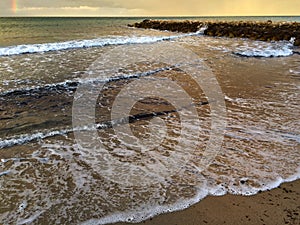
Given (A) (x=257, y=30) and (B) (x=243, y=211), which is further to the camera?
(A) (x=257, y=30)

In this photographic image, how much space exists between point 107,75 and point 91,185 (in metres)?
6.39

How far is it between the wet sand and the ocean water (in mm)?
110

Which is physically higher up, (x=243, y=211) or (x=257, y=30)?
(x=257, y=30)

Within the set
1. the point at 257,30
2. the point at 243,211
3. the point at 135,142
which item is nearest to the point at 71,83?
the point at 135,142

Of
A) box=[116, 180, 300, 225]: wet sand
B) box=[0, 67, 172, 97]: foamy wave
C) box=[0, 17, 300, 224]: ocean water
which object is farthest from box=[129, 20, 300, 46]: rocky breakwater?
box=[116, 180, 300, 225]: wet sand

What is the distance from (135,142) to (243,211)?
7.04 feet

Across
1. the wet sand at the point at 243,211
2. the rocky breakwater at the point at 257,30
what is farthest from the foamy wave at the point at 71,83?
the rocky breakwater at the point at 257,30

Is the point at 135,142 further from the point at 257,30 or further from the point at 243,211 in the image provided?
the point at 257,30

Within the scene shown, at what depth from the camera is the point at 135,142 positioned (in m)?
4.47

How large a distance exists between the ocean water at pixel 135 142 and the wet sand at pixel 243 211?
110mm

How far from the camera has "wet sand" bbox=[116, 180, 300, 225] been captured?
106 inches

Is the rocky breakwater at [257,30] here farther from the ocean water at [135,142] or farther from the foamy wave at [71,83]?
the ocean water at [135,142]

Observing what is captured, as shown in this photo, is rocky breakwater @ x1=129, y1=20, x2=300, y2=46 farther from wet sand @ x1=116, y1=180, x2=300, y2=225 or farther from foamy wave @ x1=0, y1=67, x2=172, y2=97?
wet sand @ x1=116, y1=180, x2=300, y2=225

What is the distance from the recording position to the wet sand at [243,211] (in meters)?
2.71
